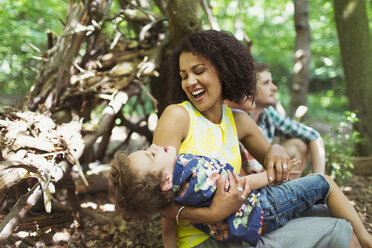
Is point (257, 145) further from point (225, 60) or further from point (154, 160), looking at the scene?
point (154, 160)

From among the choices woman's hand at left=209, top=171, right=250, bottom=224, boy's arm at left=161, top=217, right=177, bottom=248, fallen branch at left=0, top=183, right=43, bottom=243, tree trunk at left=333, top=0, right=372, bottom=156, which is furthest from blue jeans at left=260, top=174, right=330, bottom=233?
tree trunk at left=333, top=0, right=372, bottom=156

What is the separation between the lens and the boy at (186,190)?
1.50 metres

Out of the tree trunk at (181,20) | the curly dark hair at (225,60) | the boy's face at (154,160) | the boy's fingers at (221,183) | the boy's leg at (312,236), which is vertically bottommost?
the boy's leg at (312,236)

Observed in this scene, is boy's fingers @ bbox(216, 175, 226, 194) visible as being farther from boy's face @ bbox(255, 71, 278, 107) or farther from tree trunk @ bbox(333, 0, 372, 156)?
tree trunk @ bbox(333, 0, 372, 156)

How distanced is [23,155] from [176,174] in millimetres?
1144

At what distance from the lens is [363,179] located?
154 inches

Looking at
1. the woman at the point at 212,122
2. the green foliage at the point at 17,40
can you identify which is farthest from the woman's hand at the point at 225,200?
the green foliage at the point at 17,40

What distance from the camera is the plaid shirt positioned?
9.91 feet

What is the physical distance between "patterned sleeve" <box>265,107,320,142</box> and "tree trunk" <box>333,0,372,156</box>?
150cm

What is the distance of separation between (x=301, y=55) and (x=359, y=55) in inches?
37.6

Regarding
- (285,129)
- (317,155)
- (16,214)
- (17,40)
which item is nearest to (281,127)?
(285,129)

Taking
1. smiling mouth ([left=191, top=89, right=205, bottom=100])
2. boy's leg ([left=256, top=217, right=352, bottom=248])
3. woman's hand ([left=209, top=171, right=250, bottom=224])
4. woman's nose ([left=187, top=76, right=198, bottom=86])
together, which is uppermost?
woman's nose ([left=187, top=76, right=198, bottom=86])

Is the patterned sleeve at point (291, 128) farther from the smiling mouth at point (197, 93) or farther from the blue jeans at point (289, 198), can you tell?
the smiling mouth at point (197, 93)

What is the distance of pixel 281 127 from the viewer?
122 inches
